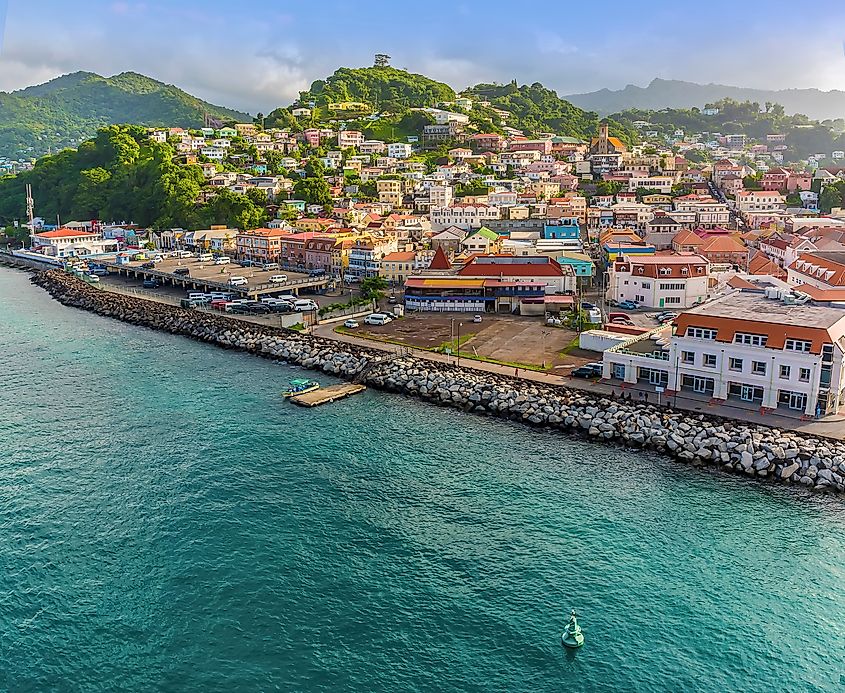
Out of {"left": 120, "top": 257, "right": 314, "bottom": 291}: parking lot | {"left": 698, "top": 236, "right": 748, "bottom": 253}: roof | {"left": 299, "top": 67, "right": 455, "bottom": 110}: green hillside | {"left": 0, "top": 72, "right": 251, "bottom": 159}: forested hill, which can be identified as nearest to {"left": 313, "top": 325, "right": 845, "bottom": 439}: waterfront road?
{"left": 120, "top": 257, "right": 314, "bottom": 291}: parking lot

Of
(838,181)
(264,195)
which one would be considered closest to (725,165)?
(838,181)

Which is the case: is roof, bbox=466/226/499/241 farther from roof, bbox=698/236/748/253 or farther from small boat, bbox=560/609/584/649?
small boat, bbox=560/609/584/649

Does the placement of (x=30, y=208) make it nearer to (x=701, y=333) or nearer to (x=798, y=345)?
(x=701, y=333)

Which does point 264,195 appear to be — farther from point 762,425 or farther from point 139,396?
point 762,425

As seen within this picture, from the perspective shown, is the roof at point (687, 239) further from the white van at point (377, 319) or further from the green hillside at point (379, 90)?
the green hillside at point (379, 90)

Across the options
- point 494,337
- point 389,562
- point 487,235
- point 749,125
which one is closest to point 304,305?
point 494,337

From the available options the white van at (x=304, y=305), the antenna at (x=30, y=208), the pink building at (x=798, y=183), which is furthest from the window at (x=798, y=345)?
the antenna at (x=30, y=208)
